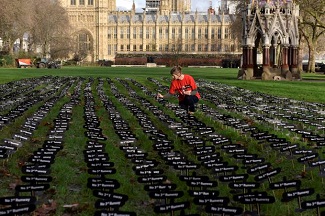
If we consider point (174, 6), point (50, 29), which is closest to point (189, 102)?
point (50, 29)

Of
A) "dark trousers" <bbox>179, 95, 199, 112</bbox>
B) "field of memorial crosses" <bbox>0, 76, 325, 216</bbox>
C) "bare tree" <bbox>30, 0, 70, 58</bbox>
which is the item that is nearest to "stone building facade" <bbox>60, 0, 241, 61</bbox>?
"bare tree" <bbox>30, 0, 70, 58</bbox>

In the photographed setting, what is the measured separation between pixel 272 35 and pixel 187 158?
29.0m

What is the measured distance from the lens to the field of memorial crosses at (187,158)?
5.48 m

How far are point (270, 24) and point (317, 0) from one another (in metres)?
7.73

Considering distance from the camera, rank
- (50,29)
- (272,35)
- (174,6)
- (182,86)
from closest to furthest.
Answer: (182,86), (272,35), (50,29), (174,6)

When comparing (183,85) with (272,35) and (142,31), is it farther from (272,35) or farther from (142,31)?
(142,31)

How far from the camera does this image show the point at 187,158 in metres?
8.57

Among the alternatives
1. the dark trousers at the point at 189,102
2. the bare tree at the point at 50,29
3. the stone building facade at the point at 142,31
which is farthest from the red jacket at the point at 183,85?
the stone building facade at the point at 142,31

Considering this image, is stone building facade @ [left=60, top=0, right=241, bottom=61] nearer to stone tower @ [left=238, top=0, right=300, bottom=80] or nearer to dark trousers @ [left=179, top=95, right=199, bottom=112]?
stone tower @ [left=238, top=0, right=300, bottom=80]

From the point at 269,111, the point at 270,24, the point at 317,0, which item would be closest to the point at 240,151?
the point at 269,111

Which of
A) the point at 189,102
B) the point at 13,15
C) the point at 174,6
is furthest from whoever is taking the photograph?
the point at 174,6

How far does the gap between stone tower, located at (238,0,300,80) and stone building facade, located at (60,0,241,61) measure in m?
83.5

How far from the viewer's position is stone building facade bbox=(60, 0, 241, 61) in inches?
4796

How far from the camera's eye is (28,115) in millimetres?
13867
